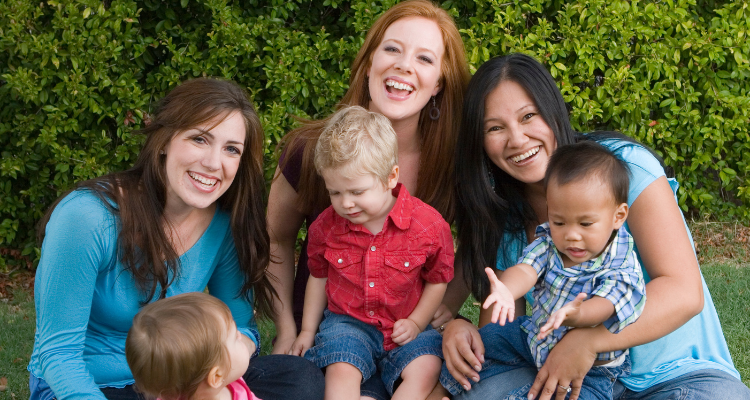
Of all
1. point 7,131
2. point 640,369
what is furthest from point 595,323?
point 7,131

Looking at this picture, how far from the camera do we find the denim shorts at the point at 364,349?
10.6 feet

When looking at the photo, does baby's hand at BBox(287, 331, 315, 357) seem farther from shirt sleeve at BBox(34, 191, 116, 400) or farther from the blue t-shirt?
the blue t-shirt

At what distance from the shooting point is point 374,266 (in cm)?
329

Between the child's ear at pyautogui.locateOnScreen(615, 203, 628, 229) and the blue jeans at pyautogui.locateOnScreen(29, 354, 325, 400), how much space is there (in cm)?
139

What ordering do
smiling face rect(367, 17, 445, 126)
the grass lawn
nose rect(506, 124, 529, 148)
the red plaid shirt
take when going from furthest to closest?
the grass lawn < smiling face rect(367, 17, 445, 126) < the red plaid shirt < nose rect(506, 124, 529, 148)

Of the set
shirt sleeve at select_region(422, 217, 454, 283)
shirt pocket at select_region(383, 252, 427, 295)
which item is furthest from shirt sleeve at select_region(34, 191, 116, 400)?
shirt sleeve at select_region(422, 217, 454, 283)

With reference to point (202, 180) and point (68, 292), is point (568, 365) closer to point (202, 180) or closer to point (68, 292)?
point (202, 180)

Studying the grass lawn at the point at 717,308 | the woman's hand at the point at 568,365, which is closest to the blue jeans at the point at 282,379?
the woman's hand at the point at 568,365

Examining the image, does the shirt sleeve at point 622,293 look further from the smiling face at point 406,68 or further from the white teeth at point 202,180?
A: the white teeth at point 202,180

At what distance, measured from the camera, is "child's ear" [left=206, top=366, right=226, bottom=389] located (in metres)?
2.56

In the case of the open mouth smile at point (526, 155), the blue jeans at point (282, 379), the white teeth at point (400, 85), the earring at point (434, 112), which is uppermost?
the white teeth at point (400, 85)

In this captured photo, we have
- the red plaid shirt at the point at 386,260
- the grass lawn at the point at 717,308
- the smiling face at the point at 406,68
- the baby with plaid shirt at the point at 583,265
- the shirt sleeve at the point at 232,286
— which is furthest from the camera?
the grass lawn at the point at 717,308

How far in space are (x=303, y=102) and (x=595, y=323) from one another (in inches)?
140

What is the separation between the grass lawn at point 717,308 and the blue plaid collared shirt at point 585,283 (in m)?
1.71
